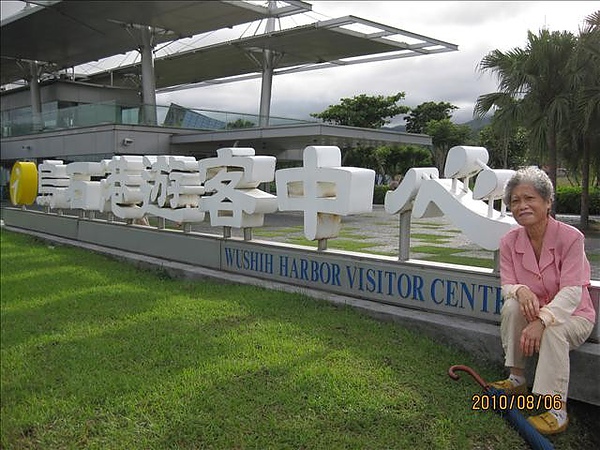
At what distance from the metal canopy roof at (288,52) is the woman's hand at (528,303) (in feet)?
58.0

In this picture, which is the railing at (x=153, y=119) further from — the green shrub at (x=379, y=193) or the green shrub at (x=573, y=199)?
the green shrub at (x=573, y=199)

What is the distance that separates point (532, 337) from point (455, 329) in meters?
1.24

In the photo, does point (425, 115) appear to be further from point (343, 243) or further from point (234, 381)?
point (234, 381)

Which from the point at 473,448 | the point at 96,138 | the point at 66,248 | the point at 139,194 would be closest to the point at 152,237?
the point at 139,194

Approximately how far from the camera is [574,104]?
621 centimetres

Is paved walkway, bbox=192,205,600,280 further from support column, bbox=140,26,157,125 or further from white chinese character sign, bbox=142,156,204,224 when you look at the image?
support column, bbox=140,26,157,125

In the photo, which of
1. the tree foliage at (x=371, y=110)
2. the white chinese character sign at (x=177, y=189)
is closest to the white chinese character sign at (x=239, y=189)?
the white chinese character sign at (x=177, y=189)

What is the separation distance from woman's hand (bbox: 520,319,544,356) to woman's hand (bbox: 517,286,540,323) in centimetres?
4

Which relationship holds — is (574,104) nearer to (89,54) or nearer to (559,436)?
(559,436)

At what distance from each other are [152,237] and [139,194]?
0.76 m

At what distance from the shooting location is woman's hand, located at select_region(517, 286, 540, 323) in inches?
135

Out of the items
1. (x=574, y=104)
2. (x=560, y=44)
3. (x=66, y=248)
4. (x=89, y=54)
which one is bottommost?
(x=66, y=248)

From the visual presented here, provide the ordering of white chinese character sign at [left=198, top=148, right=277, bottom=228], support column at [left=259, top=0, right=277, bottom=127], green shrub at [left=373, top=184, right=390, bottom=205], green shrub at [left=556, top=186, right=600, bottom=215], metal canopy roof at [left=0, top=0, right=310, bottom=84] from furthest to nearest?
support column at [left=259, top=0, right=277, bottom=127], green shrub at [left=373, top=184, right=390, bottom=205], metal canopy roof at [left=0, top=0, right=310, bottom=84], green shrub at [left=556, top=186, right=600, bottom=215], white chinese character sign at [left=198, top=148, right=277, bottom=228]
